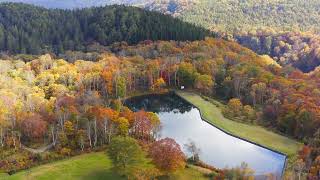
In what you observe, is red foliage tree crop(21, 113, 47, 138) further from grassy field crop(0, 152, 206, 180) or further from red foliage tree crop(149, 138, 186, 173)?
red foliage tree crop(149, 138, 186, 173)

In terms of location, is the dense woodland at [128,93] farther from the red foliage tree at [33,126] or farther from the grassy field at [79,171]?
the grassy field at [79,171]

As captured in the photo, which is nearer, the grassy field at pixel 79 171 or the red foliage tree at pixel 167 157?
the red foliage tree at pixel 167 157

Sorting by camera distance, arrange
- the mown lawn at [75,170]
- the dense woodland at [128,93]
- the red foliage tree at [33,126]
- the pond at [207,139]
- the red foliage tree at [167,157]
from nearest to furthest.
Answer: the red foliage tree at [167,157] → the mown lawn at [75,170] → the pond at [207,139] → the dense woodland at [128,93] → the red foliage tree at [33,126]

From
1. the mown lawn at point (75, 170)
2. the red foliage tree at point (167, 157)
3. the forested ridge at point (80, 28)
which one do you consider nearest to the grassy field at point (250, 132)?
the red foliage tree at point (167, 157)

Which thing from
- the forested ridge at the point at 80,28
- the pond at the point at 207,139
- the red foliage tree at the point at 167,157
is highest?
the forested ridge at the point at 80,28

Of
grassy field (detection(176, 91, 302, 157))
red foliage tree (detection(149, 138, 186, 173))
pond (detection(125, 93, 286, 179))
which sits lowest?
pond (detection(125, 93, 286, 179))

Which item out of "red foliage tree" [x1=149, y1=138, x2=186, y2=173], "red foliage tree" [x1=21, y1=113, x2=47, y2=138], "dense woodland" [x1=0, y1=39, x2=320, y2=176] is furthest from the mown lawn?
"red foliage tree" [x1=21, y1=113, x2=47, y2=138]

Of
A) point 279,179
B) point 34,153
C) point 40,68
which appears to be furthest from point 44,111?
point 279,179
